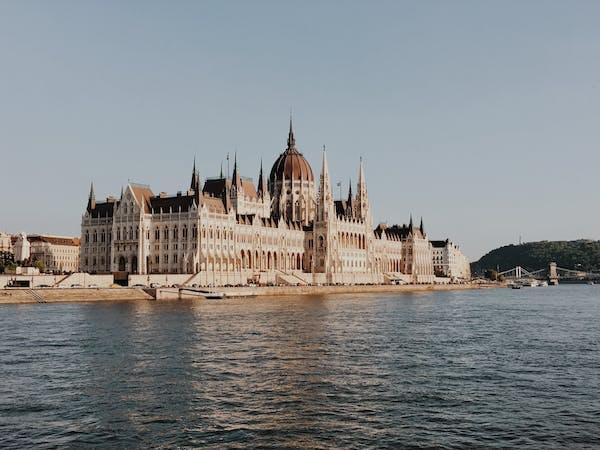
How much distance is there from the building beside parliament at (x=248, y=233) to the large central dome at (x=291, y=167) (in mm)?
240

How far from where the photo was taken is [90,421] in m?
23.3

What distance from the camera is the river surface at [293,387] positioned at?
2194 cm

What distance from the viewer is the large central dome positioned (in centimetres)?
16962

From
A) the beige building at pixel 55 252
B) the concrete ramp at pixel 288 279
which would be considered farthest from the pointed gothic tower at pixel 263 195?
the beige building at pixel 55 252

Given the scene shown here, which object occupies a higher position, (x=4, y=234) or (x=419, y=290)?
(x=4, y=234)

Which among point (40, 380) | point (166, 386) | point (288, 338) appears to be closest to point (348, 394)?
point (166, 386)

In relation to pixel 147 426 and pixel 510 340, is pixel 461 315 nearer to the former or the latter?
pixel 510 340

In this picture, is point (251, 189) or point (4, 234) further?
point (4, 234)

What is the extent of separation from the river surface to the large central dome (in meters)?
117

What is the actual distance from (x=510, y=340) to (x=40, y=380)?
30.0m

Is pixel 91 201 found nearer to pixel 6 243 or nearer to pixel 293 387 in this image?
pixel 6 243

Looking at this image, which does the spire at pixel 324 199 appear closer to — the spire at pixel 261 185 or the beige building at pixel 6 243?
the spire at pixel 261 185

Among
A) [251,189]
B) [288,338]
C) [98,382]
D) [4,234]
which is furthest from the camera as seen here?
[4,234]

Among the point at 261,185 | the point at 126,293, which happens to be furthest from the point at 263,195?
the point at 126,293
